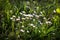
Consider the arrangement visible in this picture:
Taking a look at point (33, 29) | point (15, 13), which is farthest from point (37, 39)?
point (15, 13)

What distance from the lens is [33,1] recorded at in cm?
425

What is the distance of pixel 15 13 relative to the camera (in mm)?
A: 3693

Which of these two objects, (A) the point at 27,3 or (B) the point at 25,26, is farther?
(A) the point at 27,3

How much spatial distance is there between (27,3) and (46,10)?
19.1 inches

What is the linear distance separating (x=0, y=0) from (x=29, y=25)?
0.99 m

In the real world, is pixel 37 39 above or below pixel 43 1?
below

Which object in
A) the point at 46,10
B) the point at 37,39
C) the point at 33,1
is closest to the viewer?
the point at 37,39

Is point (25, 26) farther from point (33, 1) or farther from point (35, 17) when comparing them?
point (33, 1)

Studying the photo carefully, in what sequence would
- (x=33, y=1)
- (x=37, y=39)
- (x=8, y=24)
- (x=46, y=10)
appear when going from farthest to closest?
(x=33, y=1), (x=46, y=10), (x=8, y=24), (x=37, y=39)

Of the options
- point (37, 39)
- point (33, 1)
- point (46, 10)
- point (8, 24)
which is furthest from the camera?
point (33, 1)

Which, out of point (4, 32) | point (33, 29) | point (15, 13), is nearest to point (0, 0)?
point (15, 13)

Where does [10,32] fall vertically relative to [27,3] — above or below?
below

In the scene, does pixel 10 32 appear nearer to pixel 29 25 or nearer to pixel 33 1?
pixel 29 25

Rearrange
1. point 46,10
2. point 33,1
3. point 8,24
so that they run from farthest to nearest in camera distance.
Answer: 1. point 33,1
2. point 46,10
3. point 8,24
